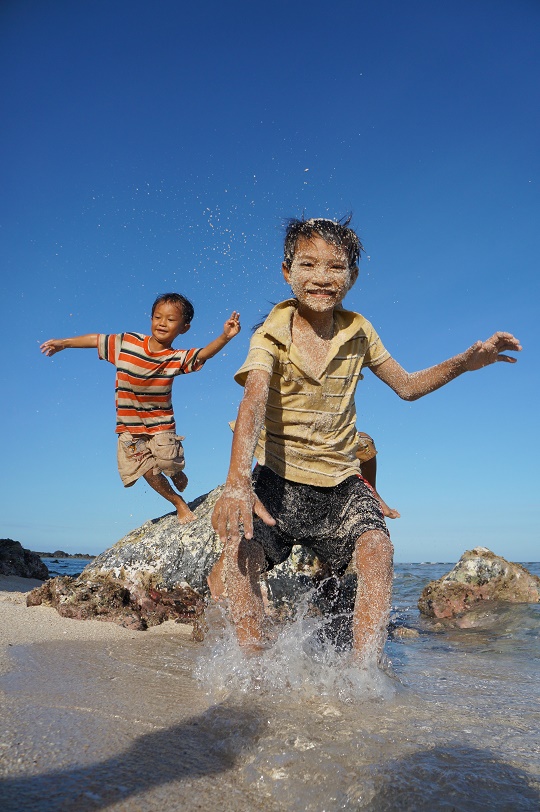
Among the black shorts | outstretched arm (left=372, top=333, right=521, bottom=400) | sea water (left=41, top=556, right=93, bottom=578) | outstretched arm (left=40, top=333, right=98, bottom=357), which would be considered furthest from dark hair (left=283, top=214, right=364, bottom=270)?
sea water (left=41, top=556, right=93, bottom=578)

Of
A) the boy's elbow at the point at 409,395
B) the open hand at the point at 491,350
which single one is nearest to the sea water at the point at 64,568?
the boy's elbow at the point at 409,395

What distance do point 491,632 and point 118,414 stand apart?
4.04 m

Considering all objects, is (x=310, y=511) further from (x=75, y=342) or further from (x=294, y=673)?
(x=75, y=342)

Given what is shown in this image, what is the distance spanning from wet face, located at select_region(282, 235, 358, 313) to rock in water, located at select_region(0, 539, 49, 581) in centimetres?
744

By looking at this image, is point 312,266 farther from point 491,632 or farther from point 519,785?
point 491,632

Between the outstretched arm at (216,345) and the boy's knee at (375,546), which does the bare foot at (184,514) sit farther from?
the boy's knee at (375,546)

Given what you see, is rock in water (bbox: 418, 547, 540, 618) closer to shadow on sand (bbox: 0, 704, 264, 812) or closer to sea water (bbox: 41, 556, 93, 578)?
shadow on sand (bbox: 0, 704, 264, 812)

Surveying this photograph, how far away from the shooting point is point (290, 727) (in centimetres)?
203

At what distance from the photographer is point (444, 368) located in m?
3.43

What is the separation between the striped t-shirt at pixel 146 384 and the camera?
18.7 feet

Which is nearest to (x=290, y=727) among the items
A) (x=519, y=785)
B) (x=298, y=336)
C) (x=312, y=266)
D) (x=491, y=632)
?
(x=519, y=785)

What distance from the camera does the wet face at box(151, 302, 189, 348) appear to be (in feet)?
19.2

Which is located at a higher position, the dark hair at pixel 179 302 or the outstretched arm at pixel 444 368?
the dark hair at pixel 179 302

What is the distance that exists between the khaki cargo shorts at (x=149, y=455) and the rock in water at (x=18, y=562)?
433 centimetres
